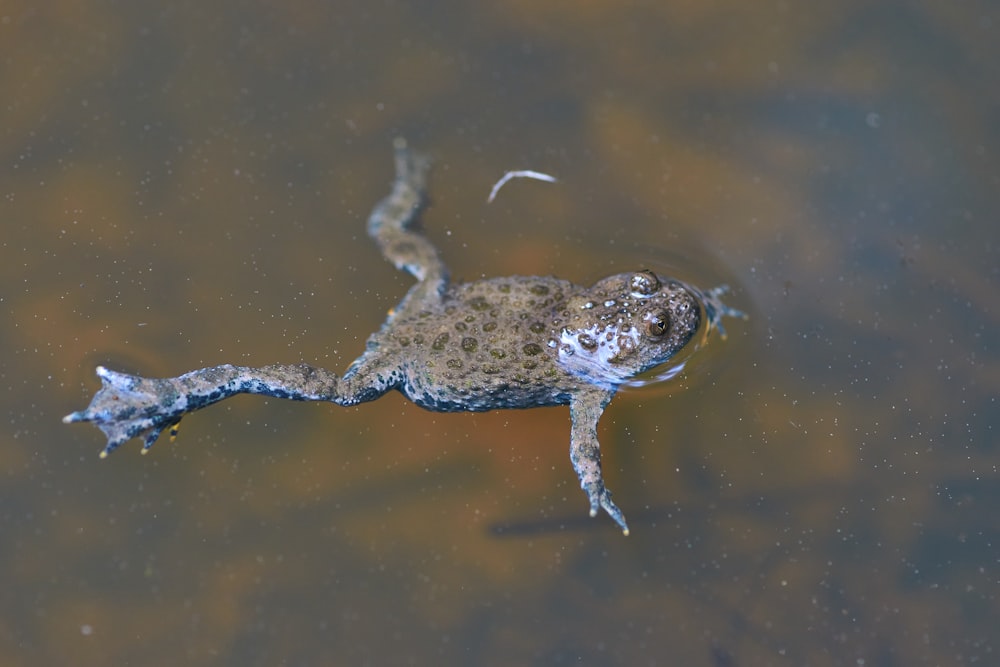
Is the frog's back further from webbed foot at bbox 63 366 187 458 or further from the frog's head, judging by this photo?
webbed foot at bbox 63 366 187 458

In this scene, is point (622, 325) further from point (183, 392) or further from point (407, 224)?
point (183, 392)

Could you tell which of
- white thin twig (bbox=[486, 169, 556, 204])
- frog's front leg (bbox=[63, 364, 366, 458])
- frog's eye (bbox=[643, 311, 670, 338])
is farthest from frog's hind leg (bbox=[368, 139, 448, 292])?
frog's eye (bbox=[643, 311, 670, 338])

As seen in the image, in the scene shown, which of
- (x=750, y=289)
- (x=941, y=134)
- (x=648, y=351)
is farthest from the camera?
(x=941, y=134)

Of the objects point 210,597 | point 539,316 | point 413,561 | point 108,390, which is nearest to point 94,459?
point 108,390

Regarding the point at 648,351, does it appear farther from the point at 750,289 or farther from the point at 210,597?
the point at 210,597

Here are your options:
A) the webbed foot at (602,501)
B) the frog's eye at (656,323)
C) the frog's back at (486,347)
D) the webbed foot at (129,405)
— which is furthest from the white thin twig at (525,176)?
the webbed foot at (129,405)

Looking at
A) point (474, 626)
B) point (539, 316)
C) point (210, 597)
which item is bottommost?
point (474, 626)

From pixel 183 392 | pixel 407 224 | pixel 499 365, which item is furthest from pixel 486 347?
pixel 183 392
